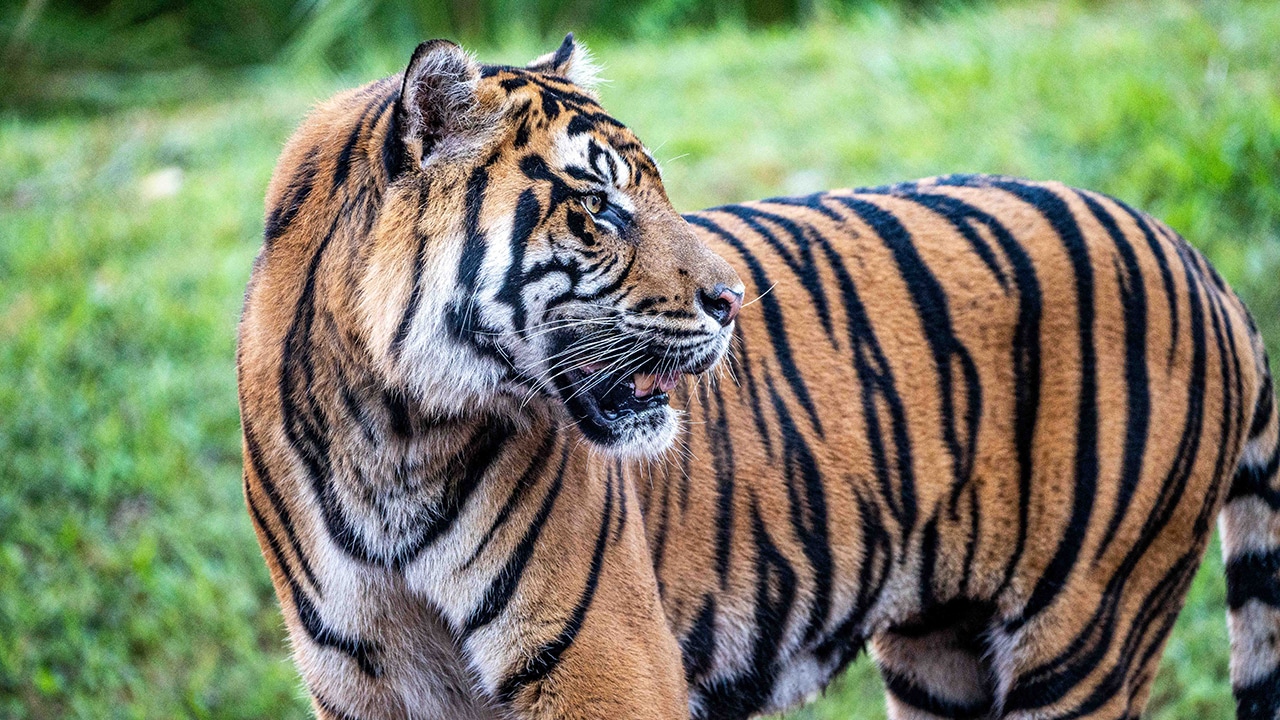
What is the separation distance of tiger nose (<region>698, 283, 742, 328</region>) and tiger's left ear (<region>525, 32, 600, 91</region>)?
1.78 feet

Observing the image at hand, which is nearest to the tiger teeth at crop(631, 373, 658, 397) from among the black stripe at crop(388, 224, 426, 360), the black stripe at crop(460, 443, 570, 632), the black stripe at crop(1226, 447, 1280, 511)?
the black stripe at crop(460, 443, 570, 632)

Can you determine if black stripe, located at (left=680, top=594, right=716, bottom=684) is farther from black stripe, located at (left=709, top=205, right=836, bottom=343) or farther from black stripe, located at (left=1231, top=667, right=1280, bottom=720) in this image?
black stripe, located at (left=1231, top=667, right=1280, bottom=720)

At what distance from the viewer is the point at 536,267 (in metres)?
2.01

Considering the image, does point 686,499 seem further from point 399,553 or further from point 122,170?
point 122,170

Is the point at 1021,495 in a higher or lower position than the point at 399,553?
lower

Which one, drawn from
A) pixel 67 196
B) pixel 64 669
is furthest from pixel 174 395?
pixel 67 196

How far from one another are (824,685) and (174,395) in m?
3.12

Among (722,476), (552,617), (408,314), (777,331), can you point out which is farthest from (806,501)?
(408,314)

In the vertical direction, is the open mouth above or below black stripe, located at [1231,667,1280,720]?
above

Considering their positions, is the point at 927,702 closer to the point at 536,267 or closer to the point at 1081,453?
the point at 1081,453

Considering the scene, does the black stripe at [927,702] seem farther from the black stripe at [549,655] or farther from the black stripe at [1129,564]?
the black stripe at [549,655]

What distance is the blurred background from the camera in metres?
3.91

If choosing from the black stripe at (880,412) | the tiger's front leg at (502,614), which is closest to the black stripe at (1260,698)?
the black stripe at (880,412)

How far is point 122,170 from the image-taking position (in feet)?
22.4
